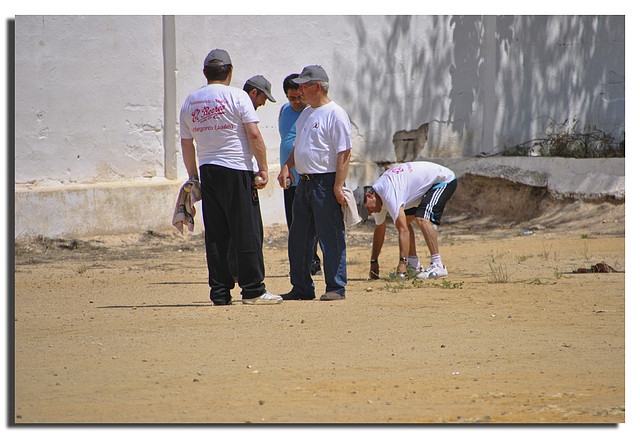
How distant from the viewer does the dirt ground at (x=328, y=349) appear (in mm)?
3270

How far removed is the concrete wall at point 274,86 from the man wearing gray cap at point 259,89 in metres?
3.33

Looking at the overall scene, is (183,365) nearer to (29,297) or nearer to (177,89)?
(29,297)

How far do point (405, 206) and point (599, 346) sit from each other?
2.96 m

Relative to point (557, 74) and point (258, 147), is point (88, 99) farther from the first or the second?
point (557, 74)

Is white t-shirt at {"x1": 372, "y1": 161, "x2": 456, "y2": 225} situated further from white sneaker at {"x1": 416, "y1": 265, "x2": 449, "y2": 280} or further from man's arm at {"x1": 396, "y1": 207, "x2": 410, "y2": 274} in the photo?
white sneaker at {"x1": 416, "y1": 265, "x2": 449, "y2": 280}

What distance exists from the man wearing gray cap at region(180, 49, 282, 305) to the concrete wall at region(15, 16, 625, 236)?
4093mm

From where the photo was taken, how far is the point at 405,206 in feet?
23.1

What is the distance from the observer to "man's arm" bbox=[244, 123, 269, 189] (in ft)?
17.0

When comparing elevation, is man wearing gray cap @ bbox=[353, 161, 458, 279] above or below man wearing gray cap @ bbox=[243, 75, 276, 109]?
below

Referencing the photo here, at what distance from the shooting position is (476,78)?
1288 cm

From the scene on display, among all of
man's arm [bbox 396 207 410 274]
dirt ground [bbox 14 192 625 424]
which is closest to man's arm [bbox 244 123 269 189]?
dirt ground [bbox 14 192 625 424]

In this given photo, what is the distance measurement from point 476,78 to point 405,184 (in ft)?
21.9

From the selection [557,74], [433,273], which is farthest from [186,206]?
[557,74]

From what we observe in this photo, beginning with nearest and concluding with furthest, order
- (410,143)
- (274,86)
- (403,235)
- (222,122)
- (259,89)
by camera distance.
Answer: (222,122) → (259,89) → (403,235) → (274,86) → (410,143)
